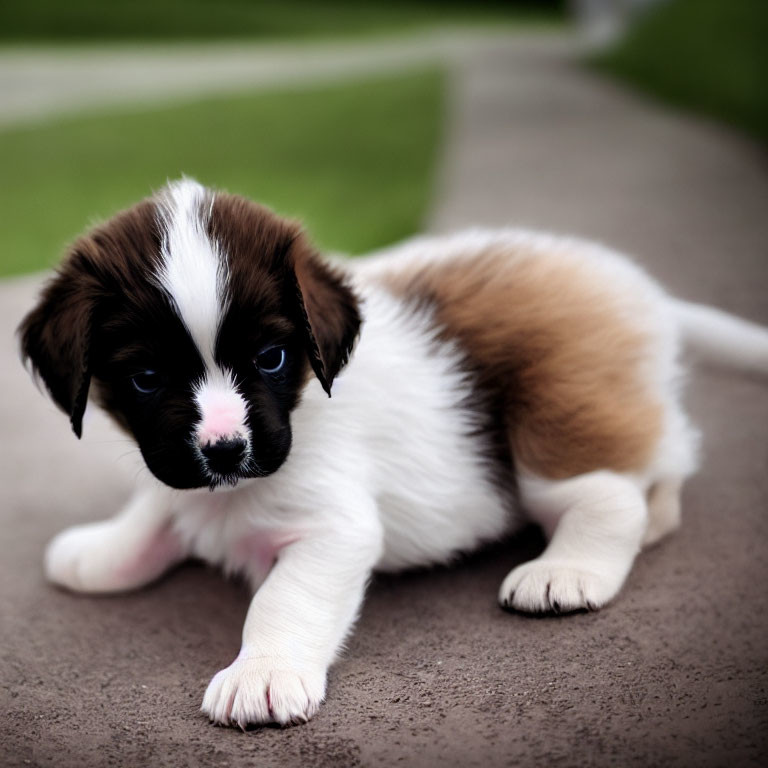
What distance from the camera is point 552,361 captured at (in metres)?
2.70

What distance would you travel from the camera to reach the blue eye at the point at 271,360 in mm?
2225

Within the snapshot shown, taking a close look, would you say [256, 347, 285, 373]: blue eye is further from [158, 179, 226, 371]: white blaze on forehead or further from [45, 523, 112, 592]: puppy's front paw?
[45, 523, 112, 592]: puppy's front paw

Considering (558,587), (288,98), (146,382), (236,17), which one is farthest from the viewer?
(236,17)

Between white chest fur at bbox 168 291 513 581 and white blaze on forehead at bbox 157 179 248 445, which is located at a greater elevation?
white blaze on forehead at bbox 157 179 248 445

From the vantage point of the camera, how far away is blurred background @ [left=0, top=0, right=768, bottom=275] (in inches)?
255

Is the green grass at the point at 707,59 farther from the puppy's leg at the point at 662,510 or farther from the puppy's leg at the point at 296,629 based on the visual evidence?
the puppy's leg at the point at 296,629

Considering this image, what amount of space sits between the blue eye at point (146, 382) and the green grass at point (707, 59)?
5.38 meters

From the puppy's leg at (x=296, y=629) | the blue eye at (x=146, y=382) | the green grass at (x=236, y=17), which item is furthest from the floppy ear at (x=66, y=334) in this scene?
the green grass at (x=236, y=17)

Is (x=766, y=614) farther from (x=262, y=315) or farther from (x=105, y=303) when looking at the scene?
(x=105, y=303)

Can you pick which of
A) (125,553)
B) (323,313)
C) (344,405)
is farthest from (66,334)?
(125,553)

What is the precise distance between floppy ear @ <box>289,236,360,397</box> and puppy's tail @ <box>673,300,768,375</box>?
1.23 m

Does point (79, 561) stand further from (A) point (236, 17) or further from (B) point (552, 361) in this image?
(A) point (236, 17)

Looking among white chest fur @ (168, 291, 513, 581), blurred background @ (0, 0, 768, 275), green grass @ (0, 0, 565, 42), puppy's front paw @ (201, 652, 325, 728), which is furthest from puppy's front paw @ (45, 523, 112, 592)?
green grass @ (0, 0, 565, 42)

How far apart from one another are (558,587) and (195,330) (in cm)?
111
